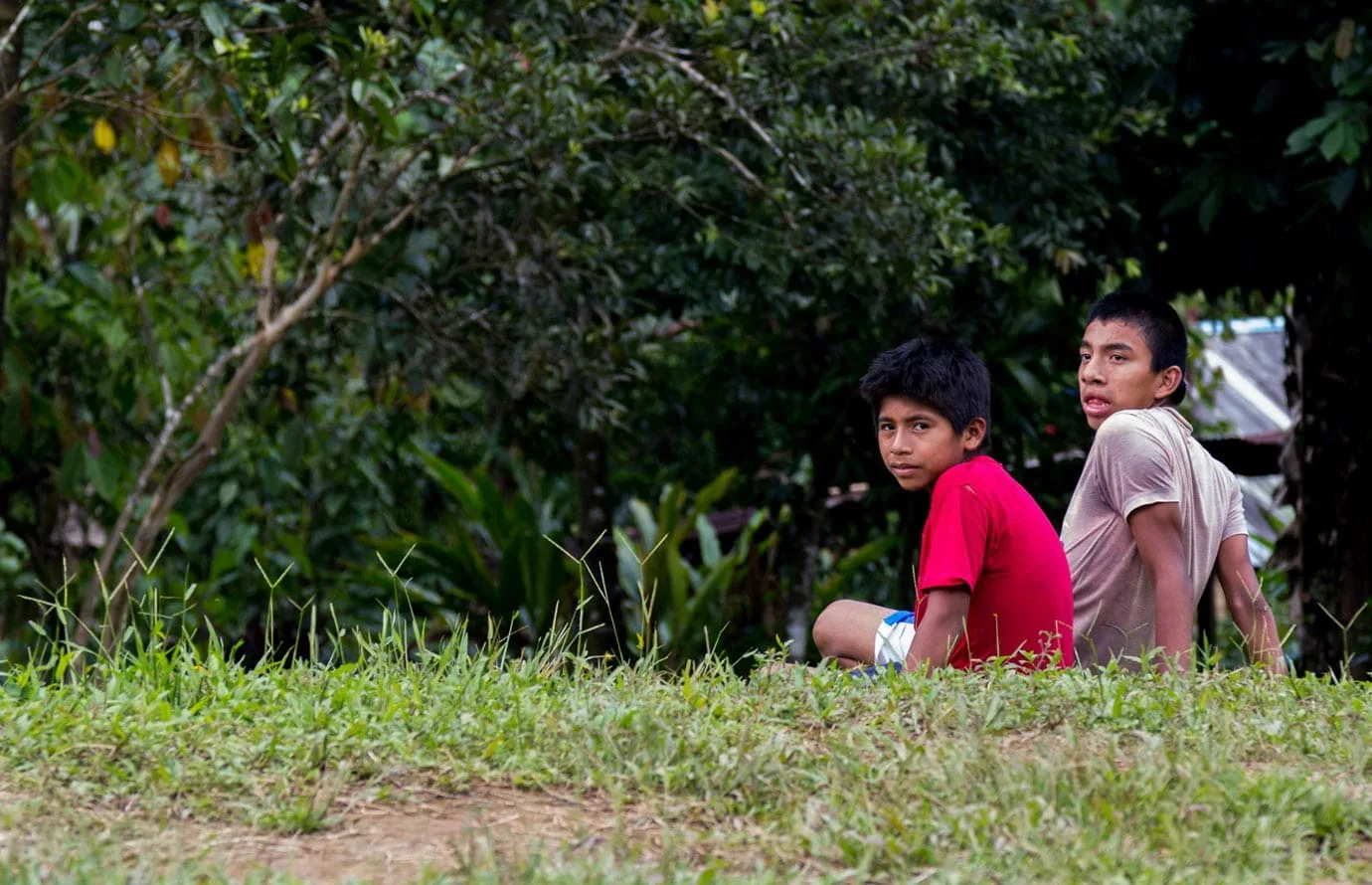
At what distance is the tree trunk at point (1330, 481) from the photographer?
827cm

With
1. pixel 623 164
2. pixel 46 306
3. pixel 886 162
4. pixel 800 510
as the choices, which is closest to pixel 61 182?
pixel 46 306

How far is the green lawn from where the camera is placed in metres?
2.59

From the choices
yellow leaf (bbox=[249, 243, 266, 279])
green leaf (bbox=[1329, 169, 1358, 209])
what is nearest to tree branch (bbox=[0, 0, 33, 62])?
yellow leaf (bbox=[249, 243, 266, 279])

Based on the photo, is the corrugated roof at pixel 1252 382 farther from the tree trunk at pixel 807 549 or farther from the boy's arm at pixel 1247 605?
the boy's arm at pixel 1247 605

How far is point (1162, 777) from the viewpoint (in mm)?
2834

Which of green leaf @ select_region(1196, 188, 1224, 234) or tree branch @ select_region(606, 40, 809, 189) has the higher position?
tree branch @ select_region(606, 40, 809, 189)

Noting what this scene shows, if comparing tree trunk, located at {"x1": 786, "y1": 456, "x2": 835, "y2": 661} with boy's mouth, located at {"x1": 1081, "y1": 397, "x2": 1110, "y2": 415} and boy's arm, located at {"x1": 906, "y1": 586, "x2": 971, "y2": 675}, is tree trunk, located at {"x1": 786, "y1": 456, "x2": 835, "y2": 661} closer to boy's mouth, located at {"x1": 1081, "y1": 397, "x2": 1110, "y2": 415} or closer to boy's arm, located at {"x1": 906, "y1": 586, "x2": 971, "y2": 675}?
boy's mouth, located at {"x1": 1081, "y1": 397, "x2": 1110, "y2": 415}

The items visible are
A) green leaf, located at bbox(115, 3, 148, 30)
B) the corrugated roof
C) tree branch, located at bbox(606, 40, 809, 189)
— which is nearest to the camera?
green leaf, located at bbox(115, 3, 148, 30)

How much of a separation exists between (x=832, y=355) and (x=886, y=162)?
9.34 feet

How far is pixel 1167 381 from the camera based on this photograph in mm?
4203

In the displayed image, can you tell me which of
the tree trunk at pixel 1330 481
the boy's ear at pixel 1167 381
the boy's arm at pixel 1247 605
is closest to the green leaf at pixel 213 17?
the boy's ear at pixel 1167 381

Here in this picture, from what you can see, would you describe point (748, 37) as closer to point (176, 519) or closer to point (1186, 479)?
point (1186, 479)

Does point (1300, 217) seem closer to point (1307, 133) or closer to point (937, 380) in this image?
point (1307, 133)

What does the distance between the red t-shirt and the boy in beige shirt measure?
14 cm
